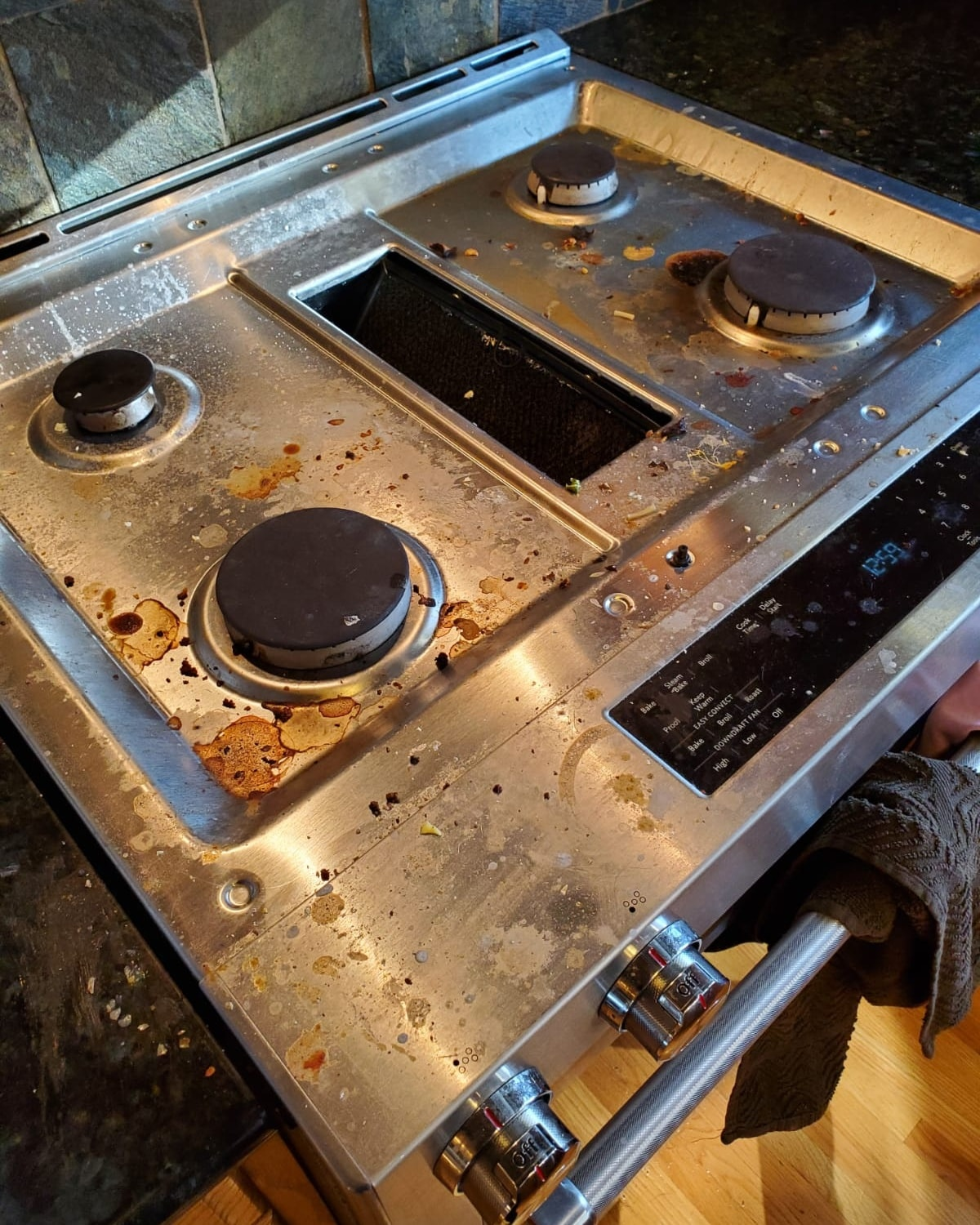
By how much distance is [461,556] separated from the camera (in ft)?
2.15

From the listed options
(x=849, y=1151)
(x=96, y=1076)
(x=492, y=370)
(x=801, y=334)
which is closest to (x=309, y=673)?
(x=96, y=1076)

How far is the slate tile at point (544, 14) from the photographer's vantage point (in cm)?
111

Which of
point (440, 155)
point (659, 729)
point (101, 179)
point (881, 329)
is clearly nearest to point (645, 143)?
point (440, 155)

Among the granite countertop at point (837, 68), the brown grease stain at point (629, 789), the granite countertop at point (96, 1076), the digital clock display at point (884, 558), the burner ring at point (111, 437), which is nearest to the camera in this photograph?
the granite countertop at point (96, 1076)

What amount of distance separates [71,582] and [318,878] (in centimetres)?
30

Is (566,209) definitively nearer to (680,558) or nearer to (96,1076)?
(680,558)

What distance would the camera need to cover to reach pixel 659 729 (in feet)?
1.76

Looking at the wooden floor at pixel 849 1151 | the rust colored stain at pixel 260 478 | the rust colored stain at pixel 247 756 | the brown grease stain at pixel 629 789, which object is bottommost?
the wooden floor at pixel 849 1151

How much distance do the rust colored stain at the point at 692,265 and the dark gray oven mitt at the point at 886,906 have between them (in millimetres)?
488

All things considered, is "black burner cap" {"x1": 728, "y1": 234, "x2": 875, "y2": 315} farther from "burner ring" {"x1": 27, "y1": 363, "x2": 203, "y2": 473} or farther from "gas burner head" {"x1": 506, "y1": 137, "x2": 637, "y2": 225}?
"burner ring" {"x1": 27, "y1": 363, "x2": 203, "y2": 473}

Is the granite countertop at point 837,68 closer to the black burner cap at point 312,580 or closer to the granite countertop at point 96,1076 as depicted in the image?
the black burner cap at point 312,580

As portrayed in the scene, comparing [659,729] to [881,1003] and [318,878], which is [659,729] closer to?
[318,878]

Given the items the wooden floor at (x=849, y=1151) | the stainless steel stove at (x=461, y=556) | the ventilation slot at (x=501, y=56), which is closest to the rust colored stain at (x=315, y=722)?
the stainless steel stove at (x=461, y=556)

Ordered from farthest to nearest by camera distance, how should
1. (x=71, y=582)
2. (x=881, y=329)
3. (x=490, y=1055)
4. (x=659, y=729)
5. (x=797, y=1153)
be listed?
(x=797, y=1153), (x=881, y=329), (x=71, y=582), (x=659, y=729), (x=490, y=1055)
